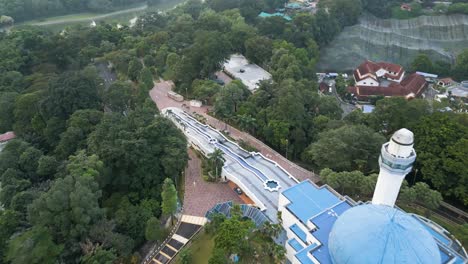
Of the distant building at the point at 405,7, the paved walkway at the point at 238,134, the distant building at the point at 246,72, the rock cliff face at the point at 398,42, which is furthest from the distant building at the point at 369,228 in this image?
the distant building at the point at 405,7

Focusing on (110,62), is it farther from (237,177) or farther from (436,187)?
(436,187)

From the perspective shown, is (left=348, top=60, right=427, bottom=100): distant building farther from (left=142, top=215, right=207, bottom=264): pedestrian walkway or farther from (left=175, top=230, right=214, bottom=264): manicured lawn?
(left=175, top=230, right=214, bottom=264): manicured lawn

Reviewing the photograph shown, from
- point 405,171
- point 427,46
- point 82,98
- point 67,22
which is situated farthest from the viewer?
point 67,22

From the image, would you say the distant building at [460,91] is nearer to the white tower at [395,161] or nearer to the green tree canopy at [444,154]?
the green tree canopy at [444,154]

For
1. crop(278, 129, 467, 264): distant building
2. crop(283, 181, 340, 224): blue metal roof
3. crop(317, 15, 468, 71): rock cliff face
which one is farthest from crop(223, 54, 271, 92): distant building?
crop(278, 129, 467, 264): distant building

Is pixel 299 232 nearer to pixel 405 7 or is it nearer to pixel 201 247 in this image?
pixel 201 247

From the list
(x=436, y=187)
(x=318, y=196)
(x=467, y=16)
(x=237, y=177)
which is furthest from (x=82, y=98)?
(x=467, y=16)

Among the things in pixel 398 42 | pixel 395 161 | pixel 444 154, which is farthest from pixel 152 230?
pixel 398 42
